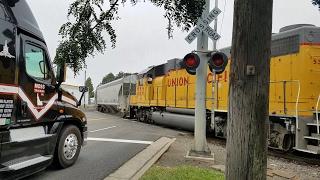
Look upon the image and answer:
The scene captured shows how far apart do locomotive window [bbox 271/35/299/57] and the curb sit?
466 cm

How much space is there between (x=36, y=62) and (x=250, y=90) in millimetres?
5335

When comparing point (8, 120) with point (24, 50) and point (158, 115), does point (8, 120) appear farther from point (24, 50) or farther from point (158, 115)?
point (158, 115)

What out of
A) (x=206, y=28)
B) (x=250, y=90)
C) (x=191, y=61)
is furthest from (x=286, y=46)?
(x=250, y=90)

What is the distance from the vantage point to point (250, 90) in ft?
13.0

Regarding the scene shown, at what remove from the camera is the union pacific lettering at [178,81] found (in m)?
21.1

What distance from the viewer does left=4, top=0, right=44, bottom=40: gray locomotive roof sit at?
24.1 ft

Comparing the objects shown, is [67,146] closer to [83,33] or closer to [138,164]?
[138,164]

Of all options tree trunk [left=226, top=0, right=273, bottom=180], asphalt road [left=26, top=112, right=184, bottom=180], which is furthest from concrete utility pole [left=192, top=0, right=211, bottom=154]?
tree trunk [left=226, top=0, right=273, bottom=180]

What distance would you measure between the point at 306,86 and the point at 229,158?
370 inches

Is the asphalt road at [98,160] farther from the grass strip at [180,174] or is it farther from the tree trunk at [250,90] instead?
the tree trunk at [250,90]

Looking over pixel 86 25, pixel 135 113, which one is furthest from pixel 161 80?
pixel 86 25

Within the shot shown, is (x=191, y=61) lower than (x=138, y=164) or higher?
higher

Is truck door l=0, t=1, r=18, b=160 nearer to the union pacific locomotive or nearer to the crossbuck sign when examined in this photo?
the crossbuck sign

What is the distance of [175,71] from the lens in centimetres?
2272
